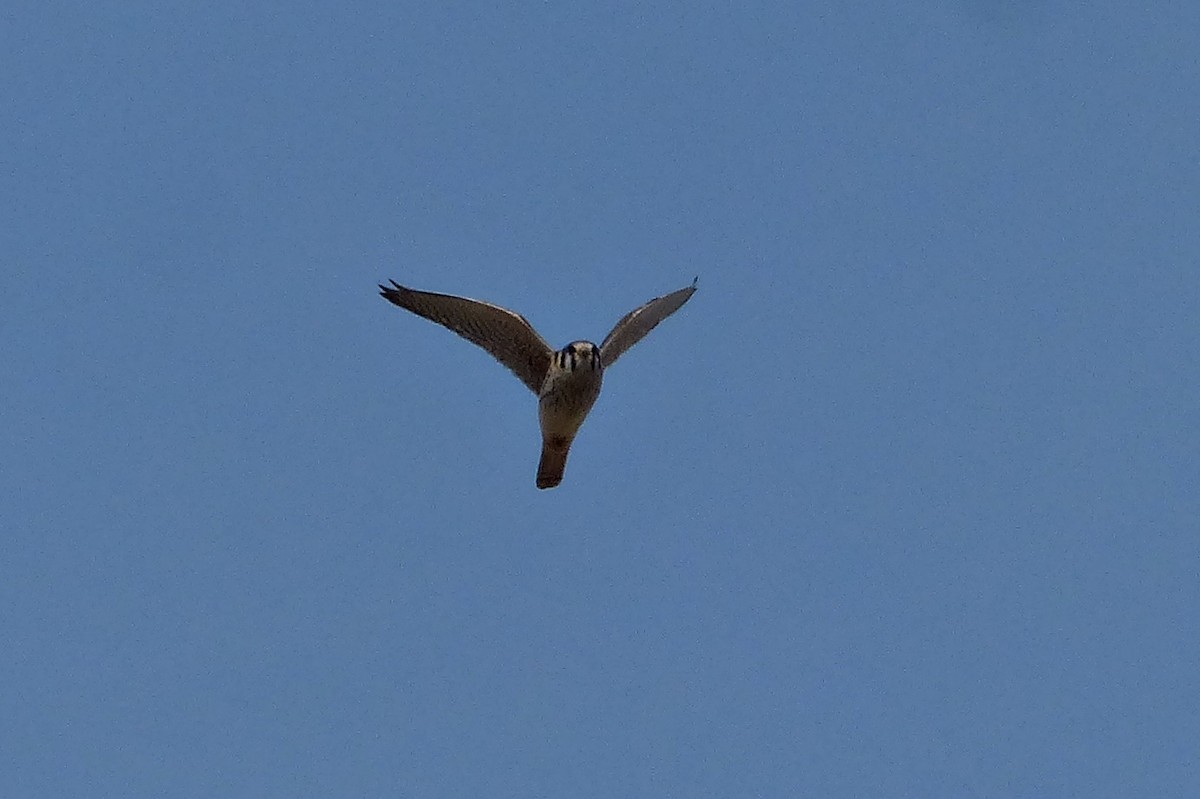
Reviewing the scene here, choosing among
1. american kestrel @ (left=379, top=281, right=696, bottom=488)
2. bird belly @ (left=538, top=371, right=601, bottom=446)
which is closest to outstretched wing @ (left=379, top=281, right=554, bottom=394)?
A: american kestrel @ (left=379, top=281, right=696, bottom=488)

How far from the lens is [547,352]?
22.0 m

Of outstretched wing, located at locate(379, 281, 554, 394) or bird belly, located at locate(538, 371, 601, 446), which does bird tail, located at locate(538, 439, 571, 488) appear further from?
outstretched wing, located at locate(379, 281, 554, 394)

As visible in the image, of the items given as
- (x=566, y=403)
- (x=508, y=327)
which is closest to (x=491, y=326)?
(x=508, y=327)

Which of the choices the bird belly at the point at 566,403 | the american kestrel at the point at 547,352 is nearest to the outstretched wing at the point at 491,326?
the american kestrel at the point at 547,352

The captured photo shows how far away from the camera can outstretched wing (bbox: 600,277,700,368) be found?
2202 centimetres

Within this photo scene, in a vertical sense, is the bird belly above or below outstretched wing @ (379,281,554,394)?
below

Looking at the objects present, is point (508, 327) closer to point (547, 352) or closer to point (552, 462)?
point (547, 352)

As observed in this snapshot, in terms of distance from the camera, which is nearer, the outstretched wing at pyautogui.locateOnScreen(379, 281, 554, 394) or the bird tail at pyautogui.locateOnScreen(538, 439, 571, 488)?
the outstretched wing at pyautogui.locateOnScreen(379, 281, 554, 394)

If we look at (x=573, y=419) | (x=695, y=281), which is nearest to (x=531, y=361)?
(x=573, y=419)

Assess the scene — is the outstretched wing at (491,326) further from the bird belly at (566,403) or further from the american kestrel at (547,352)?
the bird belly at (566,403)

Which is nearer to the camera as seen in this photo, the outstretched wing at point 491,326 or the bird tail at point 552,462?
the outstretched wing at point 491,326

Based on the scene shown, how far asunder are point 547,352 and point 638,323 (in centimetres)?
141

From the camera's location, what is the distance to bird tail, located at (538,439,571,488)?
22219 millimetres

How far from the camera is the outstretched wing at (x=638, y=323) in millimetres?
22016
